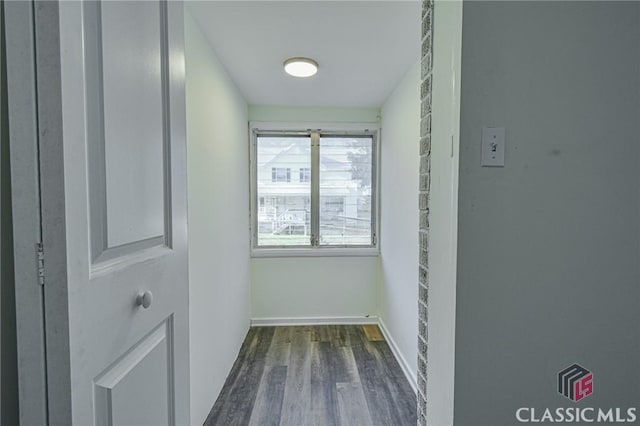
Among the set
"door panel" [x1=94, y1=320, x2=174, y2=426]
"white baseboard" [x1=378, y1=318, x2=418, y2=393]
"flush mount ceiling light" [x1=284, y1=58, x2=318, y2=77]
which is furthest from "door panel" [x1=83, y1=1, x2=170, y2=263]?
"white baseboard" [x1=378, y1=318, x2=418, y2=393]

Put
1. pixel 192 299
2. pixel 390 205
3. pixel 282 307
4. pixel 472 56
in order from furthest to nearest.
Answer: pixel 282 307, pixel 390 205, pixel 192 299, pixel 472 56

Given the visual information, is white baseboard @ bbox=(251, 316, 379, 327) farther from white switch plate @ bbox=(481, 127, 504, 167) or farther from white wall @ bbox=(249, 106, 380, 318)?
white switch plate @ bbox=(481, 127, 504, 167)

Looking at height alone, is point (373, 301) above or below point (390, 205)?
below

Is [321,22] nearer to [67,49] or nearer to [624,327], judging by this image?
[67,49]

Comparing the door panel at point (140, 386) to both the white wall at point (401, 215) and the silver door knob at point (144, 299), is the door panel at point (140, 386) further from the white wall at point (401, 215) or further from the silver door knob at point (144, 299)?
the white wall at point (401, 215)

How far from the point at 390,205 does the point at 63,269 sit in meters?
2.70

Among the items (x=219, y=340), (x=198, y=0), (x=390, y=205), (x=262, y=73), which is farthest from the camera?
(x=390, y=205)

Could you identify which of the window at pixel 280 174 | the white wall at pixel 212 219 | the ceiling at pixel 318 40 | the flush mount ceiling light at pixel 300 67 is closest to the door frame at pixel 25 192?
the white wall at pixel 212 219

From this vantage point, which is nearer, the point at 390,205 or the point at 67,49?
the point at 67,49

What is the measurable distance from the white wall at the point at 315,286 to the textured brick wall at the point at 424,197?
2.19 meters

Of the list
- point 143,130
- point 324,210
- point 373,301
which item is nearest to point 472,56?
point 143,130

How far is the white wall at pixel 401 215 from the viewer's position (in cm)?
228

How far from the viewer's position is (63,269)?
0.54 m

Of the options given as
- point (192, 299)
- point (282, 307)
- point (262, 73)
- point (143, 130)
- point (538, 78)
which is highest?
point (262, 73)
